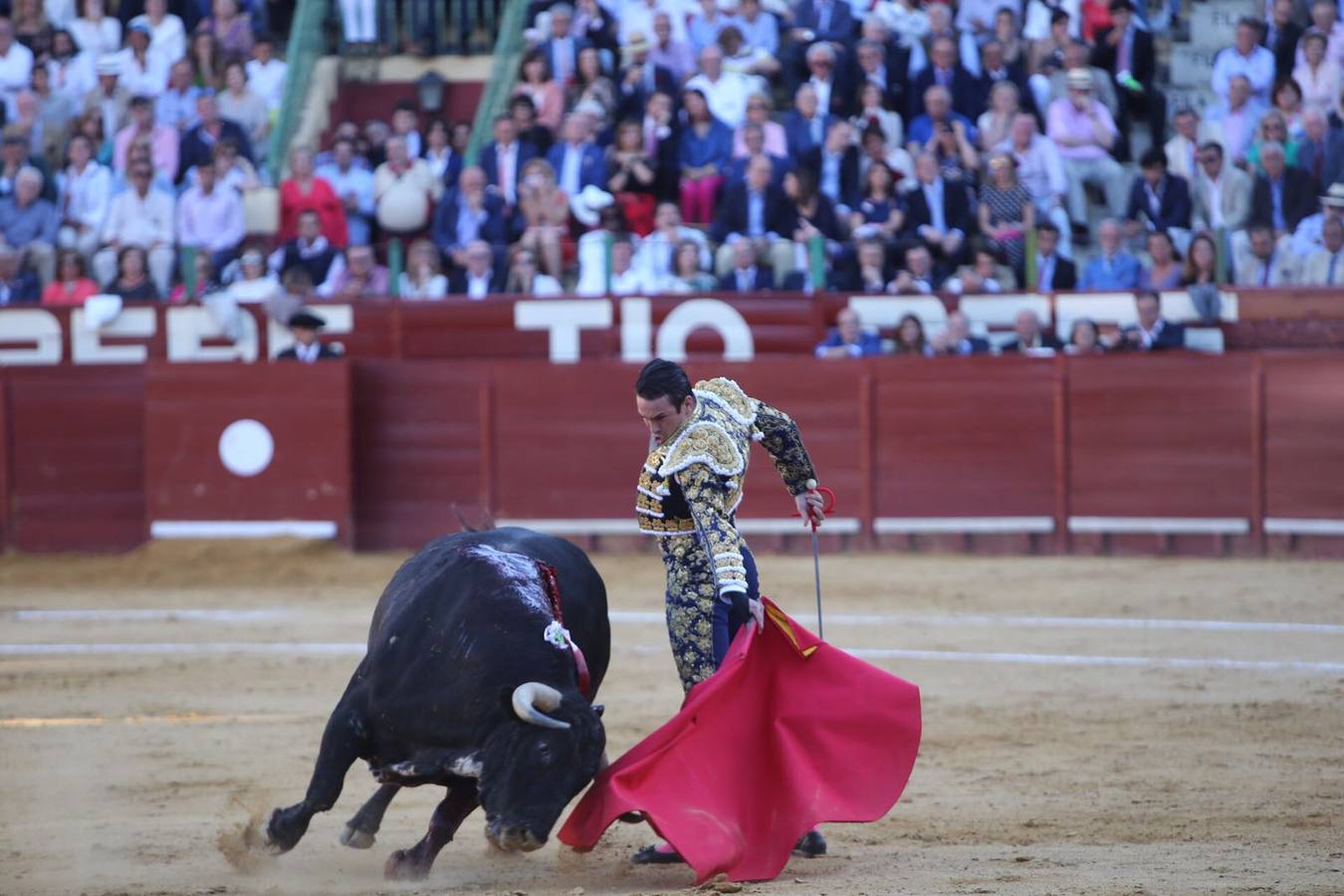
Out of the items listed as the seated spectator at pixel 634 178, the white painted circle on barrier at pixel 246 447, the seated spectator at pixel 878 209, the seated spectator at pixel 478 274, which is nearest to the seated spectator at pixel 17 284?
the white painted circle on barrier at pixel 246 447

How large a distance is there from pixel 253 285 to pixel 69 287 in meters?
1.25

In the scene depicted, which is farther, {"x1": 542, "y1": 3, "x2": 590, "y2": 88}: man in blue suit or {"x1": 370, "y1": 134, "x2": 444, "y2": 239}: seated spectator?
{"x1": 542, "y1": 3, "x2": 590, "y2": 88}: man in blue suit

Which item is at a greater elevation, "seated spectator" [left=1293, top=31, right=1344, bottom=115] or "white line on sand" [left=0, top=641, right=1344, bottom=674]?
"seated spectator" [left=1293, top=31, right=1344, bottom=115]

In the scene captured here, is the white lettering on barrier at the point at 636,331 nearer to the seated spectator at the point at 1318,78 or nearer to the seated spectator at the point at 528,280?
the seated spectator at the point at 528,280

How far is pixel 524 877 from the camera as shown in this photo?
4.97 metres

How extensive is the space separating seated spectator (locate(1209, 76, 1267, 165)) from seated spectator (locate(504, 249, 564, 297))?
4.22 metres

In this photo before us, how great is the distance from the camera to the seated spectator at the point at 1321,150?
37.2 ft

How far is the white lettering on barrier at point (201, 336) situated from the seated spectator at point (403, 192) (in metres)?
1.11

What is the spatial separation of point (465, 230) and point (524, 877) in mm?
7756

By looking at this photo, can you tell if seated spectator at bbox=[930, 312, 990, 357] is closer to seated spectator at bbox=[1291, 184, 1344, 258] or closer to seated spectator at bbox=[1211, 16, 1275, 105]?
seated spectator at bbox=[1291, 184, 1344, 258]

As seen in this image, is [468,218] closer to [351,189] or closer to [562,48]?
[351,189]

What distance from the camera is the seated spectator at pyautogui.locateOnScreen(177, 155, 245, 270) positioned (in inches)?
496

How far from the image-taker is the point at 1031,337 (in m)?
11.6

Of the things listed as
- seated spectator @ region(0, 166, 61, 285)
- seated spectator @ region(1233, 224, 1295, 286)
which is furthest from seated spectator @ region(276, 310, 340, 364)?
seated spectator @ region(1233, 224, 1295, 286)
